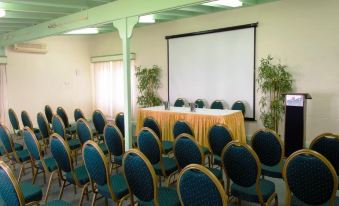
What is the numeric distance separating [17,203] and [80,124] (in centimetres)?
211

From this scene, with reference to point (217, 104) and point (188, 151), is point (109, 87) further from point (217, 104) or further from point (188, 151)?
point (188, 151)

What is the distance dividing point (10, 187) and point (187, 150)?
1.67m

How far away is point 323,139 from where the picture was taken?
2.98 meters

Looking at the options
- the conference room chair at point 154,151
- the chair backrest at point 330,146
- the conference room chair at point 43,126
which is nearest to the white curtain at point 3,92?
the conference room chair at point 43,126

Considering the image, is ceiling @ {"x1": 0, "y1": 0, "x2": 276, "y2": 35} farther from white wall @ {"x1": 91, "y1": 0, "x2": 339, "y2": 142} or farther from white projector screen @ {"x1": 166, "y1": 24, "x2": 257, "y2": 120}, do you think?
white projector screen @ {"x1": 166, "y1": 24, "x2": 257, "y2": 120}

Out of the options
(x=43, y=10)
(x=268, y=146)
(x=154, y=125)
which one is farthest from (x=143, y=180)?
(x=43, y=10)

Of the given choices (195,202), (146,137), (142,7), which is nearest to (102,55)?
(142,7)

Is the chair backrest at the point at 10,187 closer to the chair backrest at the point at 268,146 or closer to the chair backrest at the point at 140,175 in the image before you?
the chair backrest at the point at 140,175

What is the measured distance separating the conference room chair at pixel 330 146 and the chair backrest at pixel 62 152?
262 centimetres

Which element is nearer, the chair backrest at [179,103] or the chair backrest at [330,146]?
the chair backrest at [330,146]

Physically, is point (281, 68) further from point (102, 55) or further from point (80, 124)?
point (102, 55)

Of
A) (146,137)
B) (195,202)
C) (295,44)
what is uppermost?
(295,44)

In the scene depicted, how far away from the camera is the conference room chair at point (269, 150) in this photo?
128 inches

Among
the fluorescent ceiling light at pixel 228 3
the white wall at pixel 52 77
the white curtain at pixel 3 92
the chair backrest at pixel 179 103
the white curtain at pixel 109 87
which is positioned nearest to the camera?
the fluorescent ceiling light at pixel 228 3
